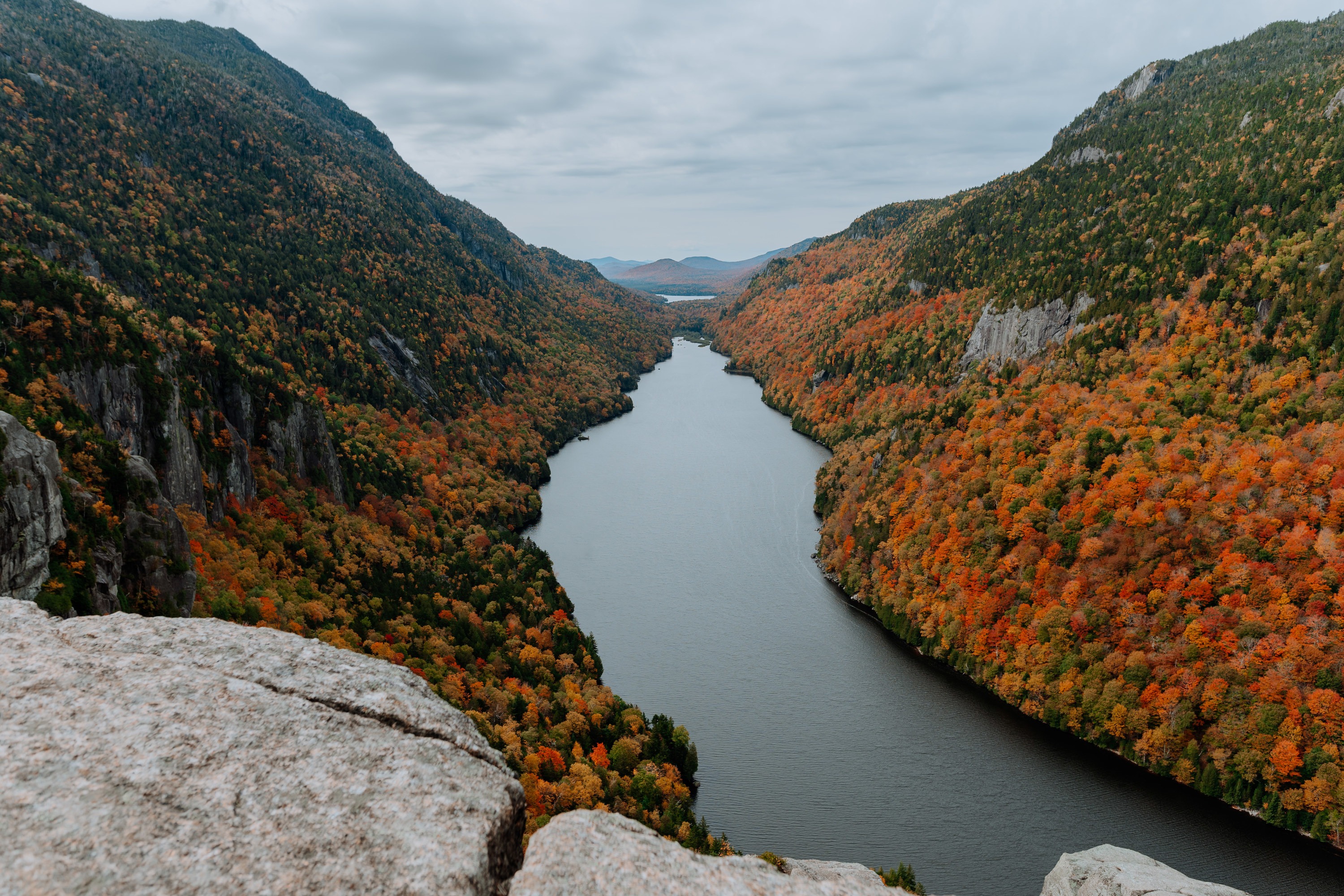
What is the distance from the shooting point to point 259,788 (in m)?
10.6

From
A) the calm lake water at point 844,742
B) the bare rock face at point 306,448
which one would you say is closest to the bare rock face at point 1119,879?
the calm lake water at point 844,742

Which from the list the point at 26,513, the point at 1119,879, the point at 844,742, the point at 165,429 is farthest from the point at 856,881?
the point at 165,429

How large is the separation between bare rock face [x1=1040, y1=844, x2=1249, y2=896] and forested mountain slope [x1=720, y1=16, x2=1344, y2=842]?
27519 mm

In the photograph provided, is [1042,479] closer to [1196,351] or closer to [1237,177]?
[1196,351]

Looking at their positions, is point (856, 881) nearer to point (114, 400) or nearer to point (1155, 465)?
point (114, 400)

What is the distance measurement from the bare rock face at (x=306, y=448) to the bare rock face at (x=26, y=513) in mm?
47948

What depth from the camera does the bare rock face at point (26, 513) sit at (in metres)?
22.4

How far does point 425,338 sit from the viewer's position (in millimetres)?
145750

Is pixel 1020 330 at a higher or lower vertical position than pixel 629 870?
higher

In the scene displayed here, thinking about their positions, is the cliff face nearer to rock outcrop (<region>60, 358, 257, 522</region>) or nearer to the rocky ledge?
rock outcrop (<region>60, 358, 257, 522</region>)

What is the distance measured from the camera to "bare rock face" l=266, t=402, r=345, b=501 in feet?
233

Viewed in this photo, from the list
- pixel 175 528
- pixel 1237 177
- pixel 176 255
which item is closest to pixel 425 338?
pixel 176 255

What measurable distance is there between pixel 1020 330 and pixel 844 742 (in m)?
94.8

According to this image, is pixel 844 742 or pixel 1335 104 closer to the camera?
pixel 844 742
